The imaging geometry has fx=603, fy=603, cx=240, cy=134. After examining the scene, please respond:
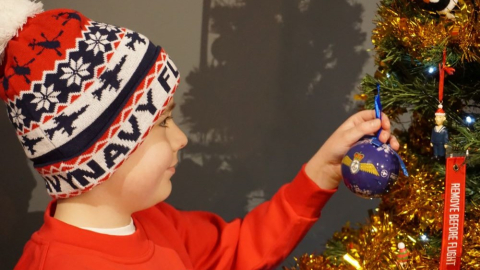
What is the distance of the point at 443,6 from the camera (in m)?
0.92

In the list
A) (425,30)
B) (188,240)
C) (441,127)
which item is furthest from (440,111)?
(188,240)

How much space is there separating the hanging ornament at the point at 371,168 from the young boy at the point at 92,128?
0.16ft

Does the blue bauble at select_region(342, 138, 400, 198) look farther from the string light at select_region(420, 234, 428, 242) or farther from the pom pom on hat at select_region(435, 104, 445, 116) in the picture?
the string light at select_region(420, 234, 428, 242)

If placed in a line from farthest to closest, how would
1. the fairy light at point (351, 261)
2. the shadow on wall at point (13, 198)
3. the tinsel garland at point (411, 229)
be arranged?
1. the shadow on wall at point (13, 198)
2. the fairy light at point (351, 261)
3. the tinsel garland at point (411, 229)

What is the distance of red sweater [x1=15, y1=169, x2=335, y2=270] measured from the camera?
1.00 metres

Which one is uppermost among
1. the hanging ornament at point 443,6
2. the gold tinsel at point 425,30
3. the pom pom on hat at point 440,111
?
the hanging ornament at point 443,6

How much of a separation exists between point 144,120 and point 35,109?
0.17 m

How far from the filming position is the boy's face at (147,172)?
1004 mm

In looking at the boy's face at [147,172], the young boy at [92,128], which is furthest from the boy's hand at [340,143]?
the boy's face at [147,172]

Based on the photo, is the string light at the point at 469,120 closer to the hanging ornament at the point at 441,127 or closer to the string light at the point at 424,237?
the hanging ornament at the point at 441,127

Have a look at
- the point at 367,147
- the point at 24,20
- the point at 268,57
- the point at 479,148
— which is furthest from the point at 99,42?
the point at 268,57

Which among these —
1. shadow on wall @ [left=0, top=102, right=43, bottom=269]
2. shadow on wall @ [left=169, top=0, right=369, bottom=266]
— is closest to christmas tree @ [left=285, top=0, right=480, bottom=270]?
shadow on wall @ [left=169, top=0, right=369, bottom=266]

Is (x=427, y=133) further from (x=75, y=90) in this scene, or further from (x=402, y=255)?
(x=75, y=90)

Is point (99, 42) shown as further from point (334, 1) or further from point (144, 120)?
point (334, 1)
